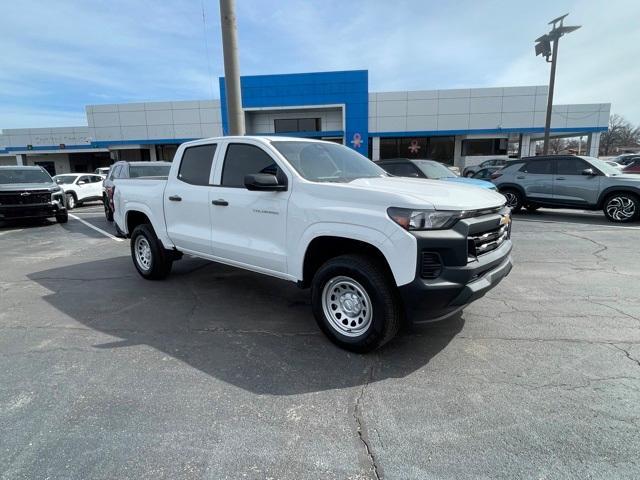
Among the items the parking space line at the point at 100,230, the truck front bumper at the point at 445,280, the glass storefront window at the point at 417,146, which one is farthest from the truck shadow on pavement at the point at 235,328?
the glass storefront window at the point at 417,146

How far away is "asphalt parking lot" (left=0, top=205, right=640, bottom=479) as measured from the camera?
7.82 feet

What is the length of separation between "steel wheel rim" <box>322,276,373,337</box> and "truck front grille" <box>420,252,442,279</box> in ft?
1.93

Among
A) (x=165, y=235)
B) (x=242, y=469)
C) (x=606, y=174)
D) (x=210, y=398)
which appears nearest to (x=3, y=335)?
(x=165, y=235)

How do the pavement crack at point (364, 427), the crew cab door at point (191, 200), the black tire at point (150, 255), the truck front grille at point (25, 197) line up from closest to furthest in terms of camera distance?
the pavement crack at point (364, 427)
the crew cab door at point (191, 200)
the black tire at point (150, 255)
the truck front grille at point (25, 197)

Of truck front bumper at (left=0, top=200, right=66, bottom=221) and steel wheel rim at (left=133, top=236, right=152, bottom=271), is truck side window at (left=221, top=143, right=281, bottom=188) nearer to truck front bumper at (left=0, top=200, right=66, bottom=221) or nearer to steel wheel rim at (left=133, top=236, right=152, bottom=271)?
steel wheel rim at (left=133, top=236, right=152, bottom=271)

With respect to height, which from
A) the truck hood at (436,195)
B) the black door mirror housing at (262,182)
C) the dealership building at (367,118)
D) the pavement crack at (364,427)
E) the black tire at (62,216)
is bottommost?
the pavement crack at (364,427)

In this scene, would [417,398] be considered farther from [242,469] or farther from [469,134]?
[469,134]

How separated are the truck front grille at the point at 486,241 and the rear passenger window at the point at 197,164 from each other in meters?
3.16

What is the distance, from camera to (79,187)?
61.5ft

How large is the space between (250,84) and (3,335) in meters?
29.9

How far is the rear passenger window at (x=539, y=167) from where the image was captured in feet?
38.0

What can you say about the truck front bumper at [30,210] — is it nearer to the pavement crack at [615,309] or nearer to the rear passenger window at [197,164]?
the rear passenger window at [197,164]

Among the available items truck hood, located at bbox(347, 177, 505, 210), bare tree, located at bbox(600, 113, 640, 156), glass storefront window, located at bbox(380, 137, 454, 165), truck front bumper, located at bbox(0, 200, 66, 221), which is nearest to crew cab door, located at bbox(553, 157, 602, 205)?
truck hood, located at bbox(347, 177, 505, 210)

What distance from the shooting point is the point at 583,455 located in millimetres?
2371
